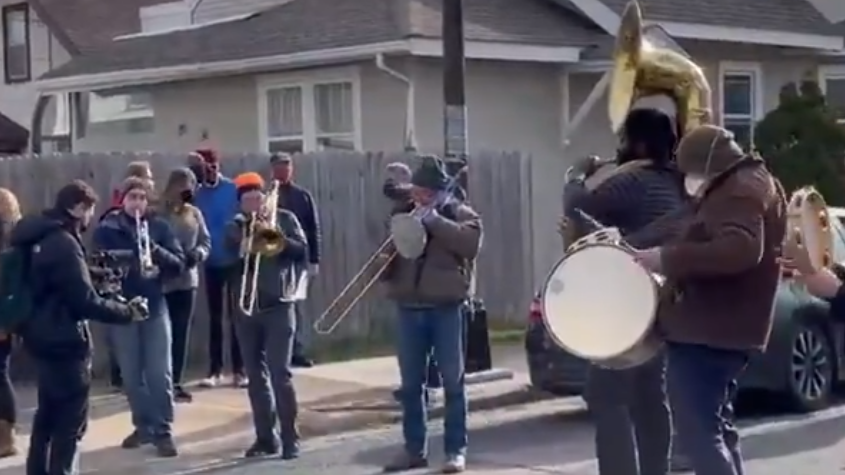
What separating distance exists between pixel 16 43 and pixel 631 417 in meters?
28.3

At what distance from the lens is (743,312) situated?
22.1 ft

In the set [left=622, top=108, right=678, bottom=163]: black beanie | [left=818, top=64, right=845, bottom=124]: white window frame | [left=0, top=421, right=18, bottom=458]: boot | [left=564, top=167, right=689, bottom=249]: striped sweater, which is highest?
[left=818, top=64, right=845, bottom=124]: white window frame

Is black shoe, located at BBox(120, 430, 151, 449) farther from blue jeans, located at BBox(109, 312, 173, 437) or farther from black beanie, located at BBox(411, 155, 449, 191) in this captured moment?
black beanie, located at BBox(411, 155, 449, 191)

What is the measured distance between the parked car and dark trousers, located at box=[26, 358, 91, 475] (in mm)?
4036

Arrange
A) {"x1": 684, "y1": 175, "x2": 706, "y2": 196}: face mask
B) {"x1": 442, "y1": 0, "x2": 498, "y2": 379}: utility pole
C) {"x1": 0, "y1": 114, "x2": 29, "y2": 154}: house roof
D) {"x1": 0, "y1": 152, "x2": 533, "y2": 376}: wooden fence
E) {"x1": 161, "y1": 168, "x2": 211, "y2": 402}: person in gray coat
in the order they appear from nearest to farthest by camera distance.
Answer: {"x1": 684, "y1": 175, "x2": 706, "y2": 196}: face mask < {"x1": 161, "y1": 168, "x2": 211, "y2": 402}: person in gray coat < {"x1": 442, "y1": 0, "x2": 498, "y2": 379}: utility pole < {"x1": 0, "y1": 152, "x2": 533, "y2": 376}: wooden fence < {"x1": 0, "y1": 114, "x2": 29, "y2": 154}: house roof

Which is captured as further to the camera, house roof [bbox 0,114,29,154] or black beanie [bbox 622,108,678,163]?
house roof [bbox 0,114,29,154]

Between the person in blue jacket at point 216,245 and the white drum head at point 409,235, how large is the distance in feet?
10.6

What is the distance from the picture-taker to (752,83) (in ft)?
69.4

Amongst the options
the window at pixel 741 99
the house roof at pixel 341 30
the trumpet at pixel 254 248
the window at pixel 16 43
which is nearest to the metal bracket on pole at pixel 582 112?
the house roof at pixel 341 30

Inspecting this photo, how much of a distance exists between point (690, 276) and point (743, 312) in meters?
0.29

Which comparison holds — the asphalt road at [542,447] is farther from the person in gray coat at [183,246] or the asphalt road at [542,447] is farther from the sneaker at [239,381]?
the sneaker at [239,381]

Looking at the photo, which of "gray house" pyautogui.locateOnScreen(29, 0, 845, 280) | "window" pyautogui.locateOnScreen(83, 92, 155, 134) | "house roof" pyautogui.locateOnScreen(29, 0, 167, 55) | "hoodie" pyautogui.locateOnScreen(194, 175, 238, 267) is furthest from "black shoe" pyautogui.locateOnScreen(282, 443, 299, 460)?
"house roof" pyautogui.locateOnScreen(29, 0, 167, 55)

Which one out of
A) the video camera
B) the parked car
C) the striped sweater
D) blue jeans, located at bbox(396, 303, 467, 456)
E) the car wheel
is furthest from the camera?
the car wheel

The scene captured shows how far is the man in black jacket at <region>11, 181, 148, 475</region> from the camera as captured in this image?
27.7 feet
